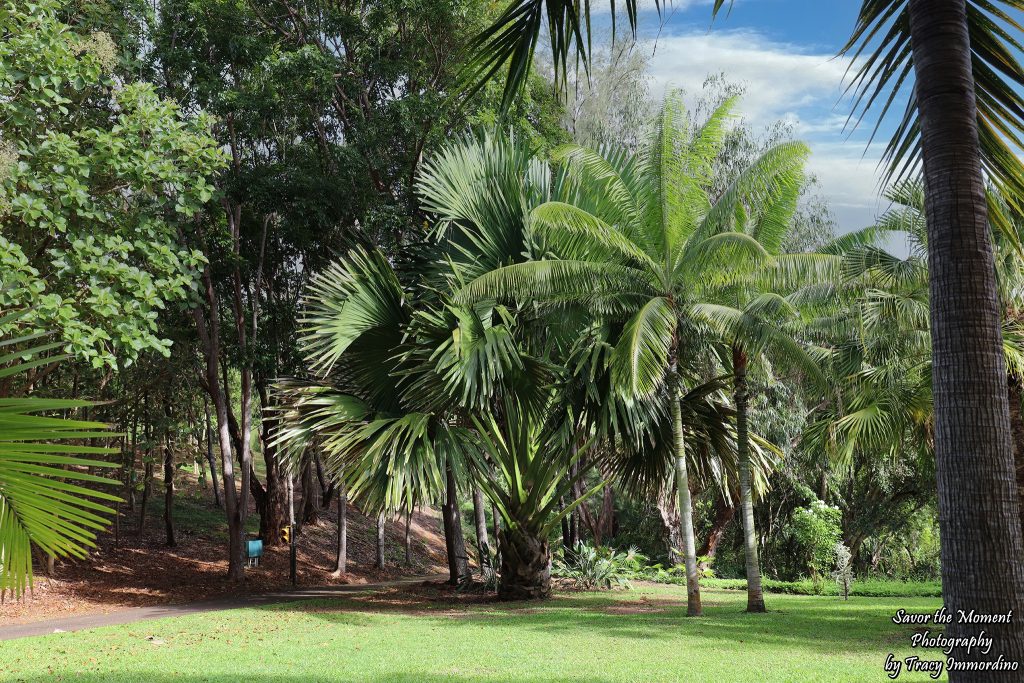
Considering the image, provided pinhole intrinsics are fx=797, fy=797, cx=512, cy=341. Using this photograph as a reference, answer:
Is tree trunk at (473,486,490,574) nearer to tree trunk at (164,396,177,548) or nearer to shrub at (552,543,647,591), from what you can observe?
shrub at (552,543,647,591)

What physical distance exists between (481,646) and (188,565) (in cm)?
1393

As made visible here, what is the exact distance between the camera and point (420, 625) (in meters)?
12.5

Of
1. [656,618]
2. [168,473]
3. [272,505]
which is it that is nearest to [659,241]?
[656,618]

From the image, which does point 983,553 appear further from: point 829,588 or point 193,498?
point 193,498

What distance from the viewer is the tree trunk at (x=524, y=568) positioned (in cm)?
1505

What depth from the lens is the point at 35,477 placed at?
5.61 feet

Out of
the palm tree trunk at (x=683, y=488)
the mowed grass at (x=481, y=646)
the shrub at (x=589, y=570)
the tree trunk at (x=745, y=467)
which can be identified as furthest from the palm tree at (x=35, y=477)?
the shrub at (x=589, y=570)

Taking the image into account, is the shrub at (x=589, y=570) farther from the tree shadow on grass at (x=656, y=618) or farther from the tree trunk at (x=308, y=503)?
the tree trunk at (x=308, y=503)

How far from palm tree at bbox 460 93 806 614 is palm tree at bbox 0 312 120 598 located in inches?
404

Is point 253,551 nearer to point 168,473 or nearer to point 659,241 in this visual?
point 168,473

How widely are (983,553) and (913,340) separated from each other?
11027mm

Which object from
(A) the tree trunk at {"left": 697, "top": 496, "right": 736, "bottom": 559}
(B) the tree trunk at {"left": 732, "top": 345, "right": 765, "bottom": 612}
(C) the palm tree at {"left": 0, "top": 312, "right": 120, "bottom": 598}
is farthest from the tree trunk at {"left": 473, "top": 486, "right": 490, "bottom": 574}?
(C) the palm tree at {"left": 0, "top": 312, "right": 120, "bottom": 598}

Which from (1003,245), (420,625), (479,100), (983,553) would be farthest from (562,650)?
(479,100)

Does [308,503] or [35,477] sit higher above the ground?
[35,477]
